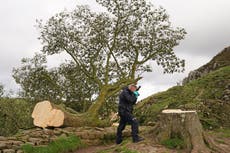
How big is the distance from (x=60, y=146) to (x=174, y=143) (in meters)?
4.94

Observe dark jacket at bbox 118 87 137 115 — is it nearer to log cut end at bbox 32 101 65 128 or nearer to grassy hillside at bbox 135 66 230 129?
log cut end at bbox 32 101 65 128

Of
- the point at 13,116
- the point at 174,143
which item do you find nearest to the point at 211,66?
the point at 13,116

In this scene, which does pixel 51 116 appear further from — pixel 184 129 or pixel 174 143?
pixel 184 129

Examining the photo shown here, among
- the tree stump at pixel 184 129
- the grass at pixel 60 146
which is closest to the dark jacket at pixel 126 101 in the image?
the tree stump at pixel 184 129

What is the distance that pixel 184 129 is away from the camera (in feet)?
47.1

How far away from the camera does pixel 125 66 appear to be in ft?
87.6

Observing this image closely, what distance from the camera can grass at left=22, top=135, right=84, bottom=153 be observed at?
51.9 ft

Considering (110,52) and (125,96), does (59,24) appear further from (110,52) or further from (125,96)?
(125,96)

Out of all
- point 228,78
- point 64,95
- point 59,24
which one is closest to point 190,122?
point 228,78

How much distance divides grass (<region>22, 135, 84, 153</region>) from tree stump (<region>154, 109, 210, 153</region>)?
400cm

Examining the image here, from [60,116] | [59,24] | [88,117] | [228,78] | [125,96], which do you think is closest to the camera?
[125,96]

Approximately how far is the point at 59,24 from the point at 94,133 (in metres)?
10.3

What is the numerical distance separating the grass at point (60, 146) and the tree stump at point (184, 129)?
4.00 meters

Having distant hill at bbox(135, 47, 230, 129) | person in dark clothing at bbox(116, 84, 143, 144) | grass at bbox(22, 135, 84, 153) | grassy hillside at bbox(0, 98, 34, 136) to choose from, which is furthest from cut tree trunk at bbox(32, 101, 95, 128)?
grassy hillside at bbox(0, 98, 34, 136)
